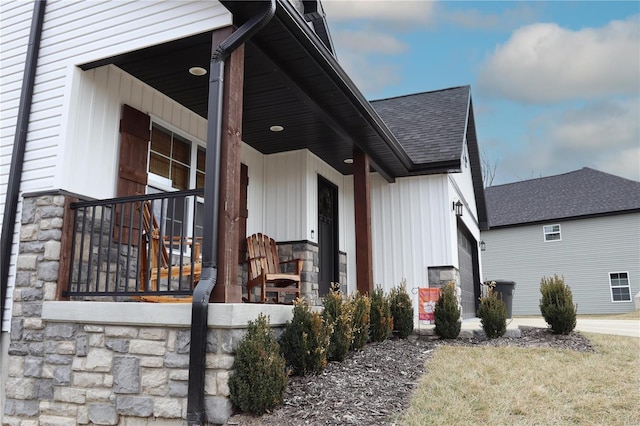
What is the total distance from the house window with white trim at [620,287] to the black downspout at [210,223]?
16.8 metres

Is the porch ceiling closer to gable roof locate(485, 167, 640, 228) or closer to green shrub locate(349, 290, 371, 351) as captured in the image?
green shrub locate(349, 290, 371, 351)

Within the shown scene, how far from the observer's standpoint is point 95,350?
3428 millimetres

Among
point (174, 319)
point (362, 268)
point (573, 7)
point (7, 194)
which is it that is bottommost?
point (174, 319)

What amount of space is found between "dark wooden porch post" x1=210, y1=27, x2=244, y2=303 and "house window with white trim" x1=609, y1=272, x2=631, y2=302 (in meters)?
16.7

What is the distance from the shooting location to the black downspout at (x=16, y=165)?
404cm

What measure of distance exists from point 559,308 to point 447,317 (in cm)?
145

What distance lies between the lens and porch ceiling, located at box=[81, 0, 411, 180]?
400 cm

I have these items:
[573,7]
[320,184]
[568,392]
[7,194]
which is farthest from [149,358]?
[573,7]

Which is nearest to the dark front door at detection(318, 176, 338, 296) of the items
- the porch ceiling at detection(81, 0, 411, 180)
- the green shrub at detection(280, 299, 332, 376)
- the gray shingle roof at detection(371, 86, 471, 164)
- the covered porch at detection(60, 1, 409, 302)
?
the covered porch at detection(60, 1, 409, 302)

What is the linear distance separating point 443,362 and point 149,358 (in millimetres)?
2698

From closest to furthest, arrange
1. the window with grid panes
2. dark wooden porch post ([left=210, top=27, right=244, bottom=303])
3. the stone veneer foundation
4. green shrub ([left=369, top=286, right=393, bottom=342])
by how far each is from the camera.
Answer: the stone veneer foundation
dark wooden porch post ([left=210, top=27, right=244, bottom=303])
the window with grid panes
green shrub ([left=369, top=286, right=393, bottom=342])

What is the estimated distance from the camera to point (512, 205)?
19.2m

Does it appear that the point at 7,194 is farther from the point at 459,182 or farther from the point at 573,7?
the point at 573,7

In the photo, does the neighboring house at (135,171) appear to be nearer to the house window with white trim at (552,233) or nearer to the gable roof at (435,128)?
the gable roof at (435,128)
